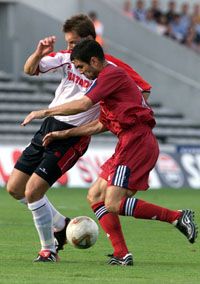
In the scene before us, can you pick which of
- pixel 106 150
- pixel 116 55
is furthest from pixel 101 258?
pixel 116 55

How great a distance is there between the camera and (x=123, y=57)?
28.7 meters

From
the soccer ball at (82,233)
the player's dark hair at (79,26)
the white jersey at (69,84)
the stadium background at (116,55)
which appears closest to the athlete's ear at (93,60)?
the player's dark hair at (79,26)

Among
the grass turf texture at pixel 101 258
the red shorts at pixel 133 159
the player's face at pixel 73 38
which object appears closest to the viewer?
the grass turf texture at pixel 101 258

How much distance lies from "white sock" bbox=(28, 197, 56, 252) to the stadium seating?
613 inches

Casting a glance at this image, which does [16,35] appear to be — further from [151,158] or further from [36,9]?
[151,158]

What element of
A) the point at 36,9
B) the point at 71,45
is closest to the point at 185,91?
the point at 36,9

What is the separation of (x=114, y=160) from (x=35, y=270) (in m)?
1.33

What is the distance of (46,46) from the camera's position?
34.1ft

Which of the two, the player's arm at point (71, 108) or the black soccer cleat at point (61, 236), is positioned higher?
the player's arm at point (71, 108)

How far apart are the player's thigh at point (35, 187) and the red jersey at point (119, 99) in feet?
2.72

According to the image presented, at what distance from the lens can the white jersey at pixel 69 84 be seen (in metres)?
10.7

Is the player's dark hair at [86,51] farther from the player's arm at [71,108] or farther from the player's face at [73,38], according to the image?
the player's face at [73,38]

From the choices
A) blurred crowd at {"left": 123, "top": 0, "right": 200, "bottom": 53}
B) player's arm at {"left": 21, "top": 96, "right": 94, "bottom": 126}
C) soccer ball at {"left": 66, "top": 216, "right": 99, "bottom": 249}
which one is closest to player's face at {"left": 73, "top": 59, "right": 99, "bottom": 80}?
player's arm at {"left": 21, "top": 96, "right": 94, "bottom": 126}

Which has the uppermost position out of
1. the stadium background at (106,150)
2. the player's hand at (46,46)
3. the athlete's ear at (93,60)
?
the athlete's ear at (93,60)
